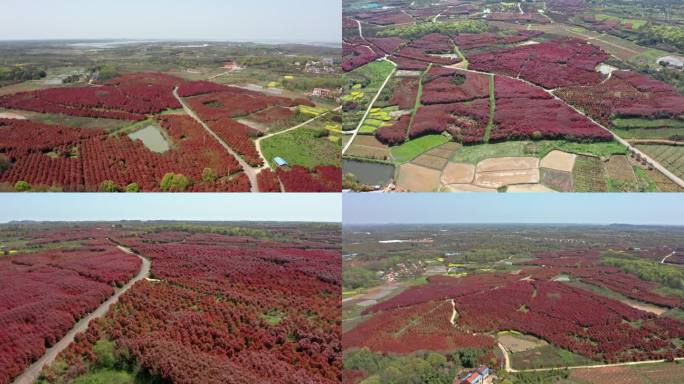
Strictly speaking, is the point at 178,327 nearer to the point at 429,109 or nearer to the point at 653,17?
the point at 429,109

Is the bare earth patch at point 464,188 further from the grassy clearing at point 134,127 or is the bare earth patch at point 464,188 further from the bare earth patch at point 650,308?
the grassy clearing at point 134,127

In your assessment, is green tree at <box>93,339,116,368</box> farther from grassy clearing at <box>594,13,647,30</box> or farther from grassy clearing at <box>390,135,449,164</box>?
grassy clearing at <box>594,13,647,30</box>

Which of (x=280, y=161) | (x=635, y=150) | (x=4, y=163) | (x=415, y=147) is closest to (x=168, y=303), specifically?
(x=280, y=161)

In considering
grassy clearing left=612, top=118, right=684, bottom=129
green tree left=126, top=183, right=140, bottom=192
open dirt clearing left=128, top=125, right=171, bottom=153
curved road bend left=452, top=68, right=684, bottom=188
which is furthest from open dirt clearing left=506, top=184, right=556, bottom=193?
open dirt clearing left=128, top=125, right=171, bottom=153

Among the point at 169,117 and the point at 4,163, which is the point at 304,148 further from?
the point at 4,163

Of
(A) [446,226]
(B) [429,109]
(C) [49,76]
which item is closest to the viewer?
(B) [429,109]

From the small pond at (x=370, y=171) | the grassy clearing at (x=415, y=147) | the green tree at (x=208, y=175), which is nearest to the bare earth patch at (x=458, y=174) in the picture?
the grassy clearing at (x=415, y=147)

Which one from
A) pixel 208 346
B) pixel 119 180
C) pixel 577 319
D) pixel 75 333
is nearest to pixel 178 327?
pixel 208 346
